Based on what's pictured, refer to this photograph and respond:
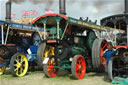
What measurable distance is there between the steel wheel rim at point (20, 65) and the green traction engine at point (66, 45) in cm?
61

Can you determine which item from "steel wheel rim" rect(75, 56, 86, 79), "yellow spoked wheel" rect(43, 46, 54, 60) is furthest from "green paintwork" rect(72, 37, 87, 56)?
"yellow spoked wheel" rect(43, 46, 54, 60)

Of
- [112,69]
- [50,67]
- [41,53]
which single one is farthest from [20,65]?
[112,69]

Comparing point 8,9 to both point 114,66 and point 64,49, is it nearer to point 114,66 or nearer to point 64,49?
Result: point 64,49

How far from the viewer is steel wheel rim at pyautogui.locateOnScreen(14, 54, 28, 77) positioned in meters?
5.69

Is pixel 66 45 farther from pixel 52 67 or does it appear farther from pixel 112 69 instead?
pixel 112 69

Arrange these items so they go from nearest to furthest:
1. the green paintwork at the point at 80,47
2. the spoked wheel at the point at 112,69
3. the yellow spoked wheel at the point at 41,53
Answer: the spoked wheel at the point at 112,69 < the green paintwork at the point at 80,47 < the yellow spoked wheel at the point at 41,53

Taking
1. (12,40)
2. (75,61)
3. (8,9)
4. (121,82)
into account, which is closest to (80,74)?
(75,61)

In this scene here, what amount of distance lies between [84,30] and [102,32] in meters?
1.07

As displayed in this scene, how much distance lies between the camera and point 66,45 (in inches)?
208

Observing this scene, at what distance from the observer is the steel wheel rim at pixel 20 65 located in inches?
224

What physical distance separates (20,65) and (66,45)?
5.66ft

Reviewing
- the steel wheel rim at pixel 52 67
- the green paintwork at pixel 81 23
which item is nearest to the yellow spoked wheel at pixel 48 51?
the steel wheel rim at pixel 52 67

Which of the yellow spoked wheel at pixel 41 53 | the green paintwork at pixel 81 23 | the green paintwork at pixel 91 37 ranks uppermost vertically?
the green paintwork at pixel 81 23

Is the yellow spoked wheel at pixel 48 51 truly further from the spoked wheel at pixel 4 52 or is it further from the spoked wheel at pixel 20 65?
the spoked wheel at pixel 4 52
